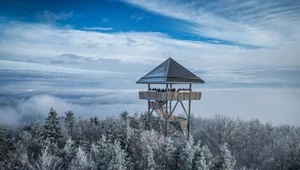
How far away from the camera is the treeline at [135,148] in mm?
22734

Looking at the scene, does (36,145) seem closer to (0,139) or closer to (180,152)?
(0,139)

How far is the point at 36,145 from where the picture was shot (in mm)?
29719

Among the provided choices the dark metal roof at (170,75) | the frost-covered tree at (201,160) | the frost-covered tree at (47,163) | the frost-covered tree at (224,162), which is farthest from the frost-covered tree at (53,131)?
the frost-covered tree at (224,162)

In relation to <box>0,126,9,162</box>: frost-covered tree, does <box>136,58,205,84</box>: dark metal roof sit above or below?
above

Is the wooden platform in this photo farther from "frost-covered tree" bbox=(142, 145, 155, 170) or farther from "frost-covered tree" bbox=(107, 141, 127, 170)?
"frost-covered tree" bbox=(107, 141, 127, 170)

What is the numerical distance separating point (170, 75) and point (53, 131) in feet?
53.1

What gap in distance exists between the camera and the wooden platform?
27.4 m

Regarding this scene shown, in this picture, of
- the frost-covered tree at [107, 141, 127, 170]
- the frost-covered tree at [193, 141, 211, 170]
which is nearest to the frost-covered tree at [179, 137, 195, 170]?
the frost-covered tree at [193, 141, 211, 170]

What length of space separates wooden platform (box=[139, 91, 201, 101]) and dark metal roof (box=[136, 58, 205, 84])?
1267mm

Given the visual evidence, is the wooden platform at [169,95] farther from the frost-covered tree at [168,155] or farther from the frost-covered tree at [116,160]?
the frost-covered tree at [116,160]

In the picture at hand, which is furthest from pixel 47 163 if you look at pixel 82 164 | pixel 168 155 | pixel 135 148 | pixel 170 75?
pixel 170 75

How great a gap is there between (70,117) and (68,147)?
65.0 feet

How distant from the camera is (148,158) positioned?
23.0 m

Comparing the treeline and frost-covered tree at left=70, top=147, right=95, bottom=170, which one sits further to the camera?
the treeline
